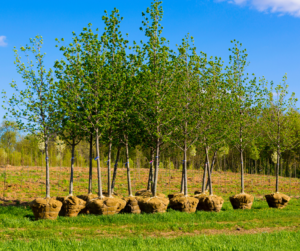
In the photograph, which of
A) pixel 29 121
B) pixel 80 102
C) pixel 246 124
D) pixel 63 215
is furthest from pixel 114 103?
pixel 246 124

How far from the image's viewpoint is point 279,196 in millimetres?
19047

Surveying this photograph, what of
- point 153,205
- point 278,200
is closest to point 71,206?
point 153,205

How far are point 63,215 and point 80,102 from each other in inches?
214

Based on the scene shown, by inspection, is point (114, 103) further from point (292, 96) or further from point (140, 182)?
point (140, 182)

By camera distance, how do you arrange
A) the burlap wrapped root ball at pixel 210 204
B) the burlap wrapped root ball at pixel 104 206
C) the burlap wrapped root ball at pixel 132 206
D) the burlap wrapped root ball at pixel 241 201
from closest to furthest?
the burlap wrapped root ball at pixel 104 206
the burlap wrapped root ball at pixel 132 206
the burlap wrapped root ball at pixel 210 204
the burlap wrapped root ball at pixel 241 201

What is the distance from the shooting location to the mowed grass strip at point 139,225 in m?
11.6

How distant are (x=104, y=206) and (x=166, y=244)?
216 inches

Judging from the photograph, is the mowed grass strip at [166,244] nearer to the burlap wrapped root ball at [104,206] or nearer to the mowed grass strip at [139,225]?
the mowed grass strip at [139,225]

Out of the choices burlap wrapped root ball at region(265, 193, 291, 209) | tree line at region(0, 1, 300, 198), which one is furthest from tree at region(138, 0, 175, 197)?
burlap wrapped root ball at region(265, 193, 291, 209)

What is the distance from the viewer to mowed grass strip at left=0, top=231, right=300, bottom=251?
9125 millimetres

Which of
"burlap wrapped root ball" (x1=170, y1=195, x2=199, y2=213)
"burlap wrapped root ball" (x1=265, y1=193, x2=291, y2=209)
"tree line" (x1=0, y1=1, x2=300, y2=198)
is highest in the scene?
"tree line" (x1=0, y1=1, x2=300, y2=198)

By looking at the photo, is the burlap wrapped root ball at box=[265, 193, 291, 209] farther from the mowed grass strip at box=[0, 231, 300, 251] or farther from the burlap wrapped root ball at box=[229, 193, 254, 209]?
the mowed grass strip at box=[0, 231, 300, 251]

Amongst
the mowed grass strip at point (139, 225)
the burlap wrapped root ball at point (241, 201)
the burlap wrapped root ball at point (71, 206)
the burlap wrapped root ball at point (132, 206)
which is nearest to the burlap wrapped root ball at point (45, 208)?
the mowed grass strip at point (139, 225)

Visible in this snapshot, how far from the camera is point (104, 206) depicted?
14.6m
